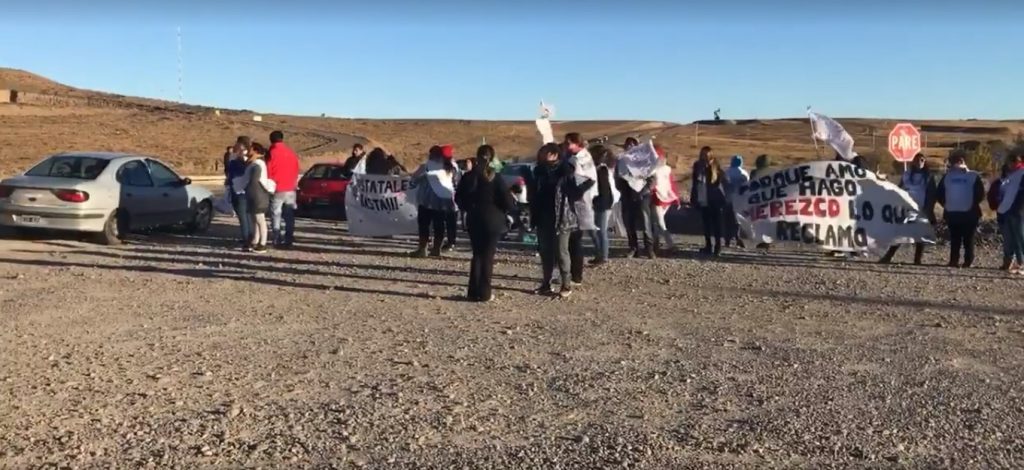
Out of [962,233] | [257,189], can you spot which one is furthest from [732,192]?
[257,189]

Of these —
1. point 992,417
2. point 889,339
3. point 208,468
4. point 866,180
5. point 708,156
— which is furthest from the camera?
point 708,156

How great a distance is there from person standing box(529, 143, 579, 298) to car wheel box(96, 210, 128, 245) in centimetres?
717

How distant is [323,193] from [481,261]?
458 inches

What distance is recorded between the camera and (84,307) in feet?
34.7

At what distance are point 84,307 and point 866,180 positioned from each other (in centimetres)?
1007

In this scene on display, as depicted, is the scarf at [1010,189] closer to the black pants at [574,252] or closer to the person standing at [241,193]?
the black pants at [574,252]

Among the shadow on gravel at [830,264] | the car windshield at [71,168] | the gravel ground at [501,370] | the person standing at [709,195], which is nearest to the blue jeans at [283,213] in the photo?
the gravel ground at [501,370]

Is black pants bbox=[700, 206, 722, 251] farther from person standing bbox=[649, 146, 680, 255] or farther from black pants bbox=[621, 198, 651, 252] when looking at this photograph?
black pants bbox=[621, 198, 651, 252]

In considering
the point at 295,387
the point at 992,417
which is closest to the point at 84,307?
the point at 295,387

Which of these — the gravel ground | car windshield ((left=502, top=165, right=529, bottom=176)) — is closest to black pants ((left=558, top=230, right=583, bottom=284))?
the gravel ground

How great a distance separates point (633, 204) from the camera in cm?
1548

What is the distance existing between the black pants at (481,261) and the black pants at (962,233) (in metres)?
6.87

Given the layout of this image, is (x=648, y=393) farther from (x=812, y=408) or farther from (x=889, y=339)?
(x=889, y=339)

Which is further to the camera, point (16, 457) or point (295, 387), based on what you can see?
point (295, 387)
